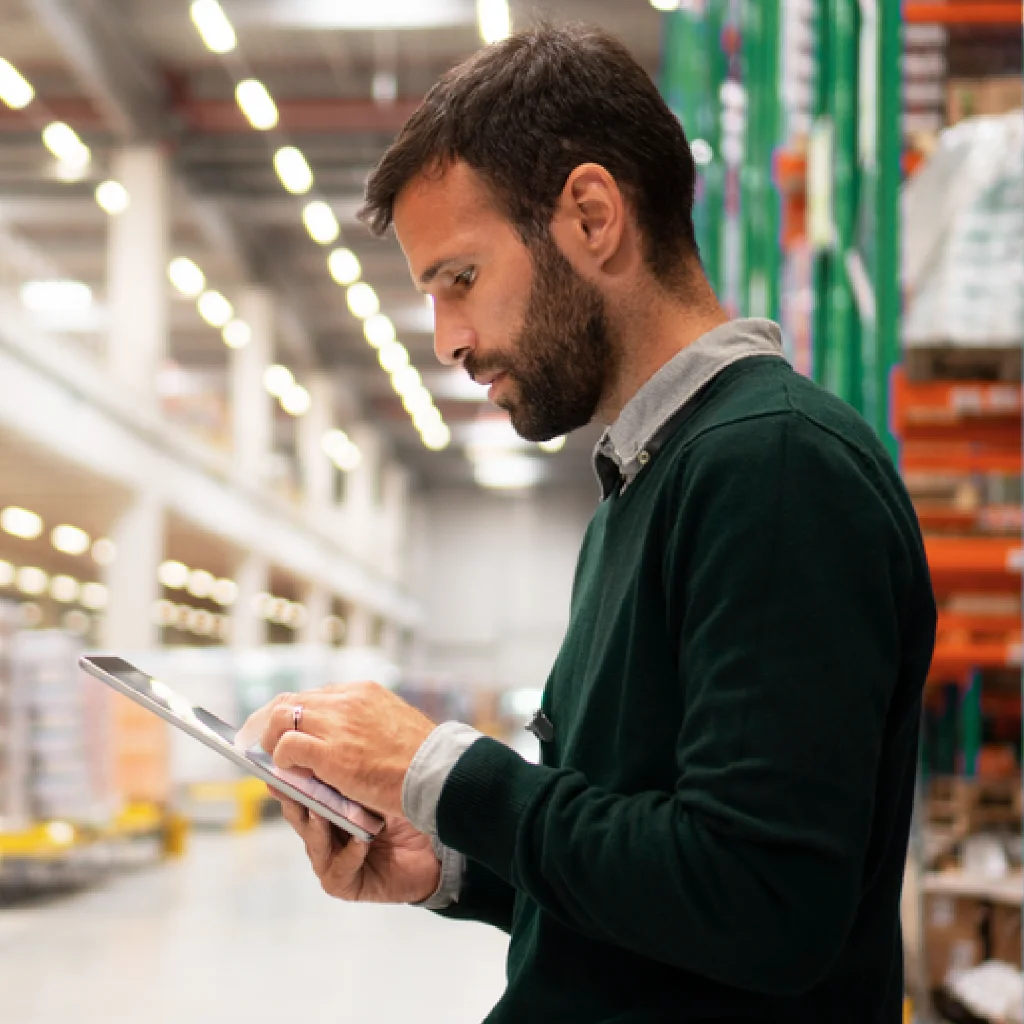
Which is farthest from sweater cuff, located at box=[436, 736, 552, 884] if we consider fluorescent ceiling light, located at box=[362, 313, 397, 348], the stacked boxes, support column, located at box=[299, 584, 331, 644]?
support column, located at box=[299, 584, 331, 644]

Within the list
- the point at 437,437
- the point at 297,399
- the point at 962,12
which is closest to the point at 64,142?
the point at 297,399

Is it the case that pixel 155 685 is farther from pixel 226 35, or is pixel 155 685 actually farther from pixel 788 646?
pixel 226 35

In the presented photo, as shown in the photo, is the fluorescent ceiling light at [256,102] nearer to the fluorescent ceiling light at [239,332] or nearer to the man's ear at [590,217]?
the fluorescent ceiling light at [239,332]

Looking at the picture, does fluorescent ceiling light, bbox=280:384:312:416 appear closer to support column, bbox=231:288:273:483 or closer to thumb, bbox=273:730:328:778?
support column, bbox=231:288:273:483

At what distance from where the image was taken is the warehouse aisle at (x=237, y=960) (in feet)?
22.4

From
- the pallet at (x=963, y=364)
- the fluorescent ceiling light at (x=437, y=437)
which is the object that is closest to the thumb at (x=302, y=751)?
the pallet at (x=963, y=364)

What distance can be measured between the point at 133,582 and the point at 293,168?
6.17 meters

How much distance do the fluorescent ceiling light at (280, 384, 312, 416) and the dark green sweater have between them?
30338 mm

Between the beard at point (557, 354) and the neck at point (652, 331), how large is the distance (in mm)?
17

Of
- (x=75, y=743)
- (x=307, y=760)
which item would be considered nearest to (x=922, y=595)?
(x=307, y=760)

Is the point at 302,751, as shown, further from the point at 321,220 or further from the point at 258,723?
the point at 321,220

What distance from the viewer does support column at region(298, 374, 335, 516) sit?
31.6 meters

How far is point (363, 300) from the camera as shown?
88.3 ft

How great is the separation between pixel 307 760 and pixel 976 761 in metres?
5.68
